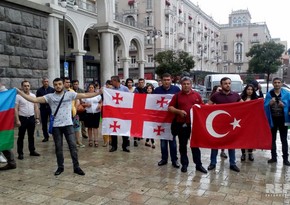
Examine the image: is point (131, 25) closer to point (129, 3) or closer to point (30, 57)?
point (129, 3)

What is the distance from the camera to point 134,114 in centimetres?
751

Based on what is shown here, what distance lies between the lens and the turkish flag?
648cm

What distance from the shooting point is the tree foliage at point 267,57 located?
55344 millimetres

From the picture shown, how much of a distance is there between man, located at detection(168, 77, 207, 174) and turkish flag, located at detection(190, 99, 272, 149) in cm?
18

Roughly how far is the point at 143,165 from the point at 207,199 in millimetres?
2217

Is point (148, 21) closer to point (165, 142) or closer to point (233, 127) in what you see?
point (165, 142)

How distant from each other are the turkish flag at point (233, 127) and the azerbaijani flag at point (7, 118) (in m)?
3.57

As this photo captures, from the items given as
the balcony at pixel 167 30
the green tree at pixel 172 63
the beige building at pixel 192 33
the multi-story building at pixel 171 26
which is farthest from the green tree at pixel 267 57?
the green tree at pixel 172 63

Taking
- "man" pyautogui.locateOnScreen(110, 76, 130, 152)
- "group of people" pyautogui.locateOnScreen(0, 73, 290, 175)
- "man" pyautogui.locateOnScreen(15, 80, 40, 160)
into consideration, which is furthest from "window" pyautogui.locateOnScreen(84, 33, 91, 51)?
"man" pyautogui.locateOnScreen(15, 80, 40, 160)

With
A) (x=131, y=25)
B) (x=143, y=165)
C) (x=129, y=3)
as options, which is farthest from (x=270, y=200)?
(x=129, y=3)

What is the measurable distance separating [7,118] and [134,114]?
8.82ft

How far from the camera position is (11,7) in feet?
33.6

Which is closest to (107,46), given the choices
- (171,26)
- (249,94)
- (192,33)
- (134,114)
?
(134,114)

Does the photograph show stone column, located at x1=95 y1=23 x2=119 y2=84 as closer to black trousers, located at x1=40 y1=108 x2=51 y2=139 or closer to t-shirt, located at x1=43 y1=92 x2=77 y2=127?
black trousers, located at x1=40 y1=108 x2=51 y2=139
